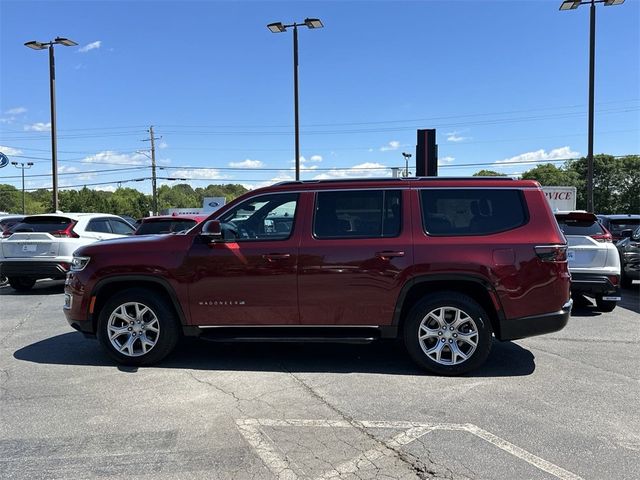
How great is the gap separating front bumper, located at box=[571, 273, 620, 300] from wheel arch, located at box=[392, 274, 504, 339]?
3483mm

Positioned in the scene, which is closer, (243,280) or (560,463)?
(560,463)

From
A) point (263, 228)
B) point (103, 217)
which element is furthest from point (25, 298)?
point (263, 228)

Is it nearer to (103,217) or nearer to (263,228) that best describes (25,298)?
(103,217)

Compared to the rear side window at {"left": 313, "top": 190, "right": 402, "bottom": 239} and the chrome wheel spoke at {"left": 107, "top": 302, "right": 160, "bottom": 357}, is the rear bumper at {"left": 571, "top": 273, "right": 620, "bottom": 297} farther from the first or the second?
the chrome wheel spoke at {"left": 107, "top": 302, "right": 160, "bottom": 357}

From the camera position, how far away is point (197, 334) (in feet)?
17.9

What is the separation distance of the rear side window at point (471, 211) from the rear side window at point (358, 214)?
0.32m

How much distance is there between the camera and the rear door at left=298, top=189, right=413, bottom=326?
511 cm

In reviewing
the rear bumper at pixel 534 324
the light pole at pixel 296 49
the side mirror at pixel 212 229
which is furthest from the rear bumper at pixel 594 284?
the light pole at pixel 296 49

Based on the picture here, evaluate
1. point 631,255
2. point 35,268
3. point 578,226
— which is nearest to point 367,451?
point 578,226

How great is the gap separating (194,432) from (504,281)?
3.08 m

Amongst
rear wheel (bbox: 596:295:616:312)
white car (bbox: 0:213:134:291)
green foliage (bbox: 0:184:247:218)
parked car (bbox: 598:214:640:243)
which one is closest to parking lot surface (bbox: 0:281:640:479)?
rear wheel (bbox: 596:295:616:312)

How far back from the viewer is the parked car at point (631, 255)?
10.7m

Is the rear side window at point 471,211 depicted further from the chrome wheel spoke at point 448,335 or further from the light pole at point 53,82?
the light pole at point 53,82

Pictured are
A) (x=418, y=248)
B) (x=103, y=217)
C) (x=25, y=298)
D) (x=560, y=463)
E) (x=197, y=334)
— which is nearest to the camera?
(x=560, y=463)
